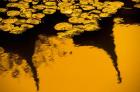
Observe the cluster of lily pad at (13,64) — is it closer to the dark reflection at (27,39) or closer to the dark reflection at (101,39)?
the dark reflection at (27,39)

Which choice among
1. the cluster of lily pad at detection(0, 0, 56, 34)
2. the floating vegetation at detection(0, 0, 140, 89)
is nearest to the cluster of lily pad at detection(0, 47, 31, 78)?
the floating vegetation at detection(0, 0, 140, 89)

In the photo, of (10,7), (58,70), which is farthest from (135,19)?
(10,7)

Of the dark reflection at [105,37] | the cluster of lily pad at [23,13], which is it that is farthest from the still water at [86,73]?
the cluster of lily pad at [23,13]

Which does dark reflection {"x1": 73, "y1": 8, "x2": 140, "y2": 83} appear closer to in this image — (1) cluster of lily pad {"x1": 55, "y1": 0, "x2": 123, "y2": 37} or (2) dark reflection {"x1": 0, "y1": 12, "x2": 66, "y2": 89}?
(1) cluster of lily pad {"x1": 55, "y1": 0, "x2": 123, "y2": 37}

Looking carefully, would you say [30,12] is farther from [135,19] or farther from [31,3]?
[135,19]

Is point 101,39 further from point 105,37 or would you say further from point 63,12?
point 63,12
